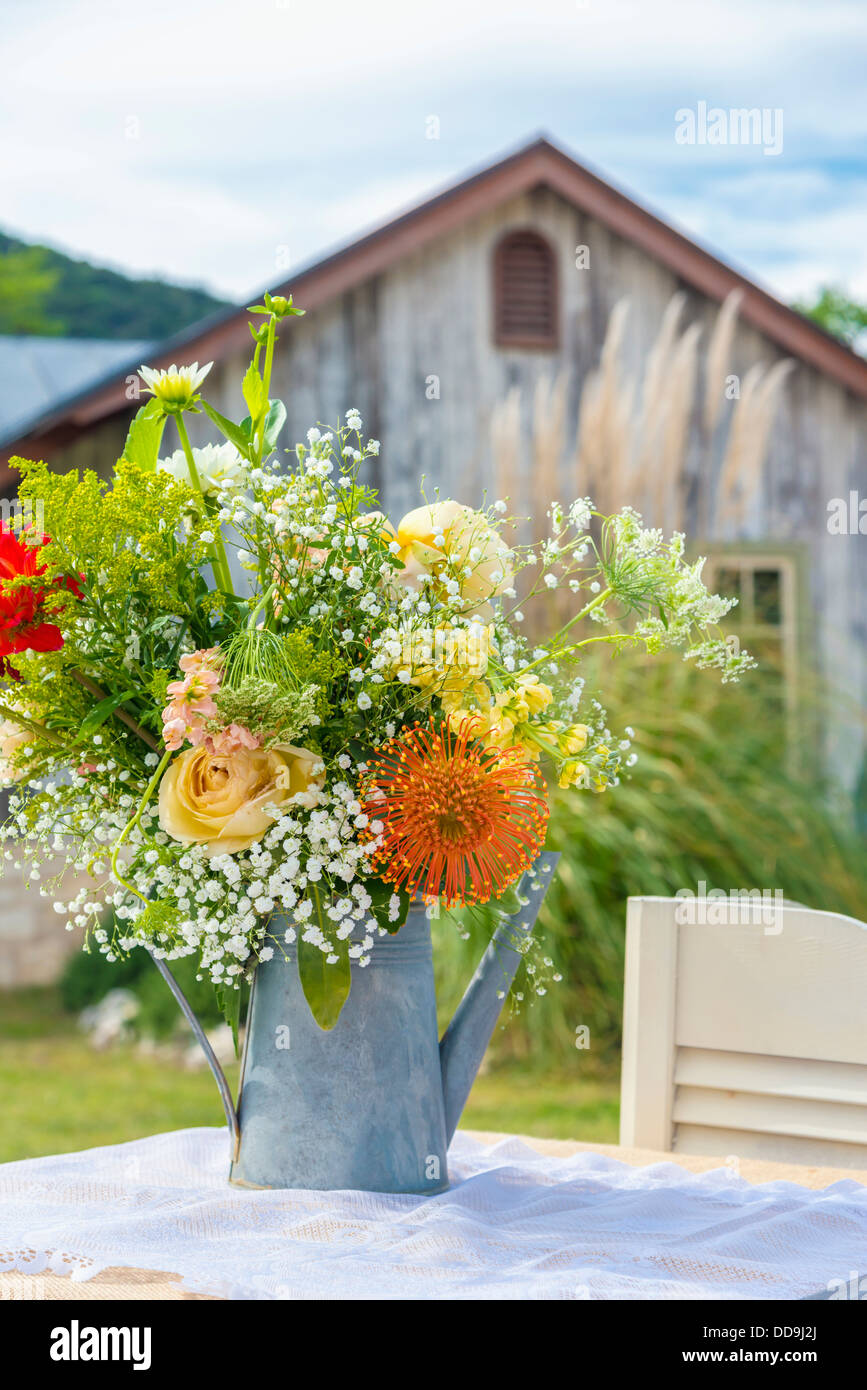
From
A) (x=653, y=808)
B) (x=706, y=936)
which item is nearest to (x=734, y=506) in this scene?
(x=653, y=808)

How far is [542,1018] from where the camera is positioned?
13.2ft

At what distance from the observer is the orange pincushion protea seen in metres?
0.99

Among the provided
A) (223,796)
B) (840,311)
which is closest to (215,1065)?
(223,796)

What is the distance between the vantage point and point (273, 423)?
1.16 m

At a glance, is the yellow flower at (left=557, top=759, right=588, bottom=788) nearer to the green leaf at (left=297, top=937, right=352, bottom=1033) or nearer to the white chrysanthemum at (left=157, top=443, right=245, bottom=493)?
the green leaf at (left=297, top=937, right=352, bottom=1033)

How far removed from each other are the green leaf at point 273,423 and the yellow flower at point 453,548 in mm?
149

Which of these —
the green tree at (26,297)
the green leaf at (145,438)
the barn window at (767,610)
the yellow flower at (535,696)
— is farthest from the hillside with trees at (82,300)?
the yellow flower at (535,696)

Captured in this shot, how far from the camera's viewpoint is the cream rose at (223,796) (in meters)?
1.00

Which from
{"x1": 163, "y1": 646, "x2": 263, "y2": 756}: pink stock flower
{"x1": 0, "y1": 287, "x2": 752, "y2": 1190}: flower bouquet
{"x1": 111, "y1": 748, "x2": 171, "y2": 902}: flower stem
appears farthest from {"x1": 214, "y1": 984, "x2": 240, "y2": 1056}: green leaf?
{"x1": 163, "y1": 646, "x2": 263, "y2": 756}: pink stock flower

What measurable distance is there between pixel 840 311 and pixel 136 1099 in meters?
17.2

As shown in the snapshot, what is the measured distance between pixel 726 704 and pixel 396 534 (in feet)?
11.1

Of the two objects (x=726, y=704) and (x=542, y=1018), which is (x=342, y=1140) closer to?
(x=542, y=1018)

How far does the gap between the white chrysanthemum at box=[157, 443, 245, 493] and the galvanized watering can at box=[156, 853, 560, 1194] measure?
0.40 metres

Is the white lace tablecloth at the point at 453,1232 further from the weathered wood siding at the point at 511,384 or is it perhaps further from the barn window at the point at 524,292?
the barn window at the point at 524,292
